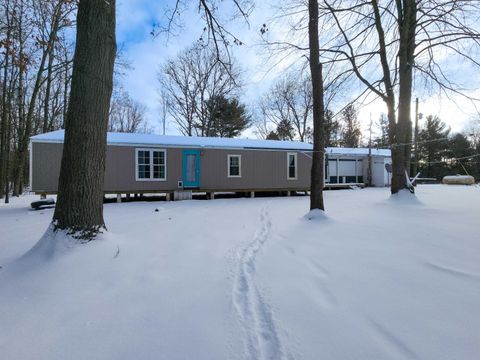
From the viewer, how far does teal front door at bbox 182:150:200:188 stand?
495 inches

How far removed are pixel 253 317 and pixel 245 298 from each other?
34cm

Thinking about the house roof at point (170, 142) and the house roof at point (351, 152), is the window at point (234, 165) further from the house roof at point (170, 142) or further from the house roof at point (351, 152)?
the house roof at point (351, 152)

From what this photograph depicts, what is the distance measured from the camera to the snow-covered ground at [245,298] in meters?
1.84

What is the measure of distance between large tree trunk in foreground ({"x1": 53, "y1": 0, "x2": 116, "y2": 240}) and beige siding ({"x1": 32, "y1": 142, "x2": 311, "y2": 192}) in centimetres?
794

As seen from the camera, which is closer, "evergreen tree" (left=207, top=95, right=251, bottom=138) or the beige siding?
the beige siding

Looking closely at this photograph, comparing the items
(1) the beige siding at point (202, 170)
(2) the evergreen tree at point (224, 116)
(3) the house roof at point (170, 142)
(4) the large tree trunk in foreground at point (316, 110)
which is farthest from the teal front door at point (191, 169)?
(2) the evergreen tree at point (224, 116)

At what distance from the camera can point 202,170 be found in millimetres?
12844

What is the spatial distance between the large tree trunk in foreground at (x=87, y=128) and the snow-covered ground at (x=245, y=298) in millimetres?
429

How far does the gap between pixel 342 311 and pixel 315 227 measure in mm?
3436

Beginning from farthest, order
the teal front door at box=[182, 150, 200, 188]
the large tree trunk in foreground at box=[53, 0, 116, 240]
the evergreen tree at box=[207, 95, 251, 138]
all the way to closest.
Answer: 1. the evergreen tree at box=[207, 95, 251, 138]
2. the teal front door at box=[182, 150, 200, 188]
3. the large tree trunk in foreground at box=[53, 0, 116, 240]

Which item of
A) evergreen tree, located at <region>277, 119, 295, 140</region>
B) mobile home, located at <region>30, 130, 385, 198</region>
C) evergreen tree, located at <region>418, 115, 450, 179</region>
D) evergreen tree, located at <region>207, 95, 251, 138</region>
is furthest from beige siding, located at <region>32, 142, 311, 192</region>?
evergreen tree, located at <region>418, 115, 450, 179</region>

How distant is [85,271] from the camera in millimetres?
3051

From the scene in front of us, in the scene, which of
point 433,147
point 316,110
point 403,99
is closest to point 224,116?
point 403,99

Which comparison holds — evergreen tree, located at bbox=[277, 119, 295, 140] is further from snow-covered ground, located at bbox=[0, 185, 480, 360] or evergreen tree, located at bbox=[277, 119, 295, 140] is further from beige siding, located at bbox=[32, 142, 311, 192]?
snow-covered ground, located at bbox=[0, 185, 480, 360]
